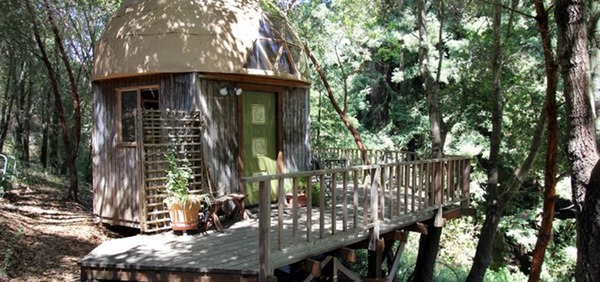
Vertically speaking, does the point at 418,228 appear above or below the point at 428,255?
above

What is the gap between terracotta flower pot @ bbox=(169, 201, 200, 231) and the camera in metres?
6.50

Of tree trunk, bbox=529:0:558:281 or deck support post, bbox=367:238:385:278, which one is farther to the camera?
deck support post, bbox=367:238:385:278

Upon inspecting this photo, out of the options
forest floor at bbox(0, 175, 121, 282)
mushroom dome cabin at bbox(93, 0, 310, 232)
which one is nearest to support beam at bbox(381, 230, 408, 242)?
mushroom dome cabin at bbox(93, 0, 310, 232)

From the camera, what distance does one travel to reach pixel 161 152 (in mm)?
6926

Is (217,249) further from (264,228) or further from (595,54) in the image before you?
(595,54)

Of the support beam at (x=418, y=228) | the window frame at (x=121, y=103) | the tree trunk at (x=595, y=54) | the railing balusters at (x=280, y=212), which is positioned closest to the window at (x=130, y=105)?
the window frame at (x=121, y=103)

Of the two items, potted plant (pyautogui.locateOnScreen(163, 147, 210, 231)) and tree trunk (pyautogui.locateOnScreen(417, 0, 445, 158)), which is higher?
tree trunk (pyautogui.locateOnScreen(417, 0, 445, 158))

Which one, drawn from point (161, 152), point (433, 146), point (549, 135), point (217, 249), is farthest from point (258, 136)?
point (549, 135)

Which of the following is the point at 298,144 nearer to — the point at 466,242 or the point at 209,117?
the point at 209,117

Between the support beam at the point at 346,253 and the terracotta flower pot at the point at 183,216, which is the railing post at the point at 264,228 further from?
the terracotta flower pot at the point at 183,216

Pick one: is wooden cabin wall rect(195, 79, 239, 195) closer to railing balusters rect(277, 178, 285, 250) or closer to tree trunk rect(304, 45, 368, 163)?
railing balusters rect(277, 178, 285, 250)

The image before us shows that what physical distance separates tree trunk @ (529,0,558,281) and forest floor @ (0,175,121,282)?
23.0 ft

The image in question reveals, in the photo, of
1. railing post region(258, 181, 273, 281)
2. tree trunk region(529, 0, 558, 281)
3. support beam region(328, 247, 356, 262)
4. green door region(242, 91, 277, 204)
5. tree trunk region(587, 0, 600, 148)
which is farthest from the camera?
green door region(242, 91, 277, 204)

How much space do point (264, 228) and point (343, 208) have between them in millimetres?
1374
